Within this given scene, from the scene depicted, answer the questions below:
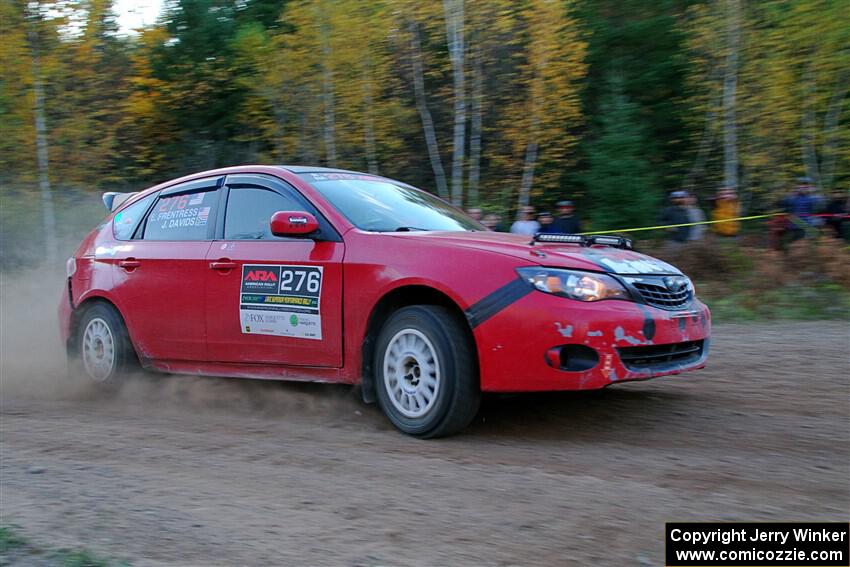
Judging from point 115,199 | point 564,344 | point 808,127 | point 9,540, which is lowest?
point 9,540

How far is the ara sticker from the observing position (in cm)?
568

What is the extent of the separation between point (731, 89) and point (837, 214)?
7.18 metres

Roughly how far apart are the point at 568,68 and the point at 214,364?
17.2 metres

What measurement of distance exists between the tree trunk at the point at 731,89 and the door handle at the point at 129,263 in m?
16.0

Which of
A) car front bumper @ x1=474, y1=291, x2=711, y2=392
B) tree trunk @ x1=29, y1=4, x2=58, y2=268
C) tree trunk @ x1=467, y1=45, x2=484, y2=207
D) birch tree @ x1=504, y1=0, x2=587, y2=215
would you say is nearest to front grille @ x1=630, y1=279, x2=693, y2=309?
car front bumper @ x1=474, y1=291, x2=711, y2=392

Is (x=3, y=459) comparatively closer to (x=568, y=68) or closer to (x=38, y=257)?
(x=38, y=257)

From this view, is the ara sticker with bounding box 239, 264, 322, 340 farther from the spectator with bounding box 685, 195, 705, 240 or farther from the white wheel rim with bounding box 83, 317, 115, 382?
the spectator with bounding box 685, 195, 705, 240

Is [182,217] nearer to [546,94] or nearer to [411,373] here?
[411,373]

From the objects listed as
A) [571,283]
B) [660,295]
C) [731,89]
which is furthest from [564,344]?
[731,89]

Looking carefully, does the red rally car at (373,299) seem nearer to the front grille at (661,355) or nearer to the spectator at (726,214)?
the front grille at (661,355)

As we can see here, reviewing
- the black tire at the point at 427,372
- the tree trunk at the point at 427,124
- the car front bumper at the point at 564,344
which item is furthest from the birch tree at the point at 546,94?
the car front bumper at the point at 564,344

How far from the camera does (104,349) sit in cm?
720

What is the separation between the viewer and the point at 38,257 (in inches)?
733

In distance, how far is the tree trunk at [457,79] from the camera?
833 inches
